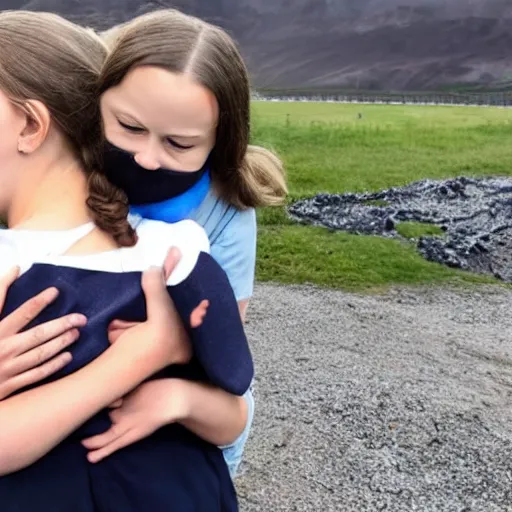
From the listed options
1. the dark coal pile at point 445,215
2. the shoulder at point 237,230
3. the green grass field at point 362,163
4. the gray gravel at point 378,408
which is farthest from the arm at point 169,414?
the dark coal pile at point 445,215

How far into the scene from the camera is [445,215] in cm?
697

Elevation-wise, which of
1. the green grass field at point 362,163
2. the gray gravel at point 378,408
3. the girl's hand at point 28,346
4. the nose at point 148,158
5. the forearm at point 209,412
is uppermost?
the nose at point 148,158

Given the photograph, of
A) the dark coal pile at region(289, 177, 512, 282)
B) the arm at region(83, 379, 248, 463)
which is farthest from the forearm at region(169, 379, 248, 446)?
the dark coal pile at region(289, 177, 512, 282)

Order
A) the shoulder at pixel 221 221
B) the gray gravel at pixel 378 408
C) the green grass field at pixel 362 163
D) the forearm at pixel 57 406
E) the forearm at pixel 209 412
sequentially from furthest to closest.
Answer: the green grass field at pixel 362 163, the gray gravel at pixel 378 408, the shoulder at pixel 221 221, the forearm at pixel 209 412, the forearm at pixel 57 406

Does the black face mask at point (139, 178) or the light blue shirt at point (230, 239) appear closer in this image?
the black face mask at point (139, 178)

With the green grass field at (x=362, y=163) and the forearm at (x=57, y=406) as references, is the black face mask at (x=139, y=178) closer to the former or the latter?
the forearm at (x=57, y=406)

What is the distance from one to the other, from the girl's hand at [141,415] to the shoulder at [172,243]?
0.46ft

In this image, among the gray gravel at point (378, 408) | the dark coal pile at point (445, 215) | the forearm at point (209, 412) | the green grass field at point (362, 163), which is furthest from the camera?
the dark coal pile at point (445, 215)

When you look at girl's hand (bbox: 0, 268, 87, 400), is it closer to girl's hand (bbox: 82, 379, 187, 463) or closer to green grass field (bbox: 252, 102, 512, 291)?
girl's hand (bbox: 82, 379, 187, 463)

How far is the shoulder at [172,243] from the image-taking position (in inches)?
38.5

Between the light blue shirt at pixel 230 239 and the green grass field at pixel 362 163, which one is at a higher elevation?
the light blue shirt at pixel 230 239

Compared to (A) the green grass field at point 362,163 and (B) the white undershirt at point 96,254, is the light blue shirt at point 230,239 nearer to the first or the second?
(B) the white undershirt at point 96,254

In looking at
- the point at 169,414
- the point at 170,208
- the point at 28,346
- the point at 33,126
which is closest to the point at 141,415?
the point at 169,414

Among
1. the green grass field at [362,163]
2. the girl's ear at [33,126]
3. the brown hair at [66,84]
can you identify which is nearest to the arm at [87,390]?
the brown hair at [66,84]
